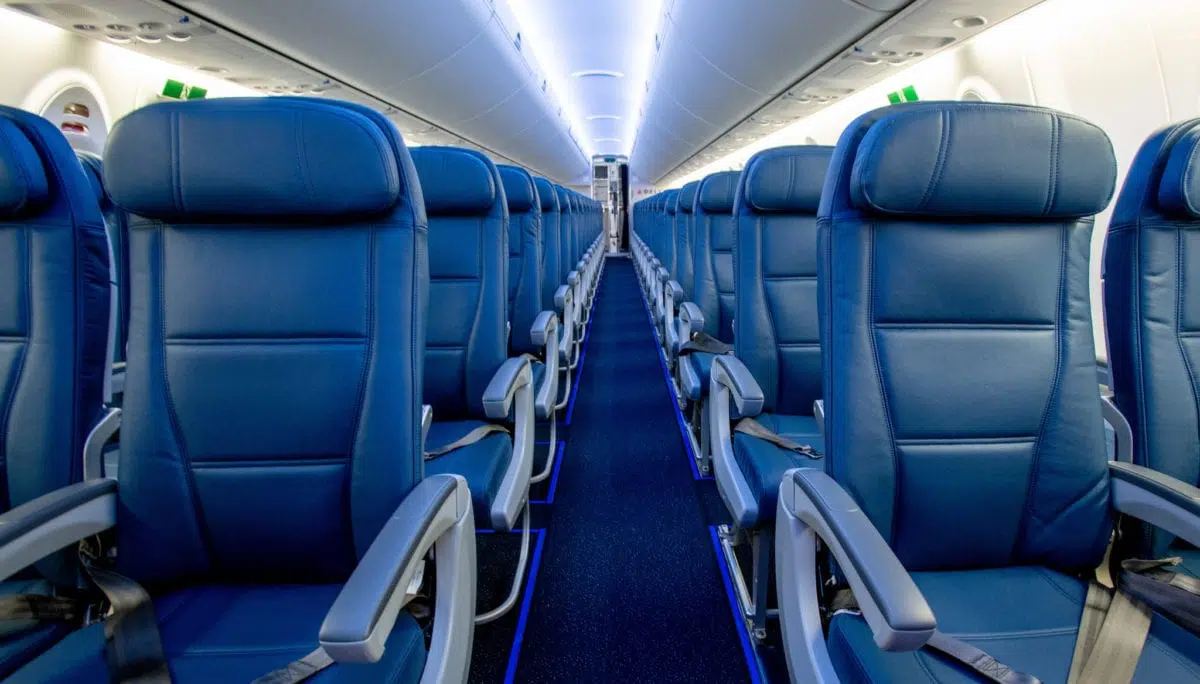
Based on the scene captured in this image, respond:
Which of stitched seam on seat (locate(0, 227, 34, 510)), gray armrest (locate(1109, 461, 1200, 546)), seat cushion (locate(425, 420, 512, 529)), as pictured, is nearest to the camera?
gray armrest (locate(1109, 461, 1200, 546))

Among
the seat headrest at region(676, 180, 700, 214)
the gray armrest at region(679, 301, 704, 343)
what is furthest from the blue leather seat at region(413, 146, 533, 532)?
the seat headrest at region(676, 180, 700, 214)

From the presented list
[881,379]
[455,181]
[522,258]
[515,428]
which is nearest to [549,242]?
[522,258]

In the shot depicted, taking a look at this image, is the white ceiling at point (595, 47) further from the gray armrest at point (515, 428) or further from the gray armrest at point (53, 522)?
the gray armrest at point (53, 522)

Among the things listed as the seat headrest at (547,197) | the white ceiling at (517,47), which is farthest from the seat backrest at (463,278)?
the seat headrest at (547,197)

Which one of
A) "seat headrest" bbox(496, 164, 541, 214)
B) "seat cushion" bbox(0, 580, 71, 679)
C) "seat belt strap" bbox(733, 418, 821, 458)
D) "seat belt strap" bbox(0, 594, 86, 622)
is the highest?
"seat headrest" bbox(496, 164, 541, 214)

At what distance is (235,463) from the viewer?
4.12 feet

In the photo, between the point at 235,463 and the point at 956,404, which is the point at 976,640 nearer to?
the point at 956,404

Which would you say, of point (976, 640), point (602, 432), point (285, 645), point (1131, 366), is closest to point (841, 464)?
point (976, 640)

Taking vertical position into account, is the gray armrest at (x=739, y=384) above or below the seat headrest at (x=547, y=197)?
below

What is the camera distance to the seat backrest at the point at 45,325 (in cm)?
130

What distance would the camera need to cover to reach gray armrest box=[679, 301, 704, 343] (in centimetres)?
308

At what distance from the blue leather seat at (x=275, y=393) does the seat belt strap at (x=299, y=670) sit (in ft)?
0.56

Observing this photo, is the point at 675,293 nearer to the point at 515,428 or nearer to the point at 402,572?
the point at 515,428

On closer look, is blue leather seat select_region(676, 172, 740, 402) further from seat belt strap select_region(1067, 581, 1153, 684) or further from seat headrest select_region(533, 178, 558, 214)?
seat belt strap select_region(1067, 581, 1153, 684)
